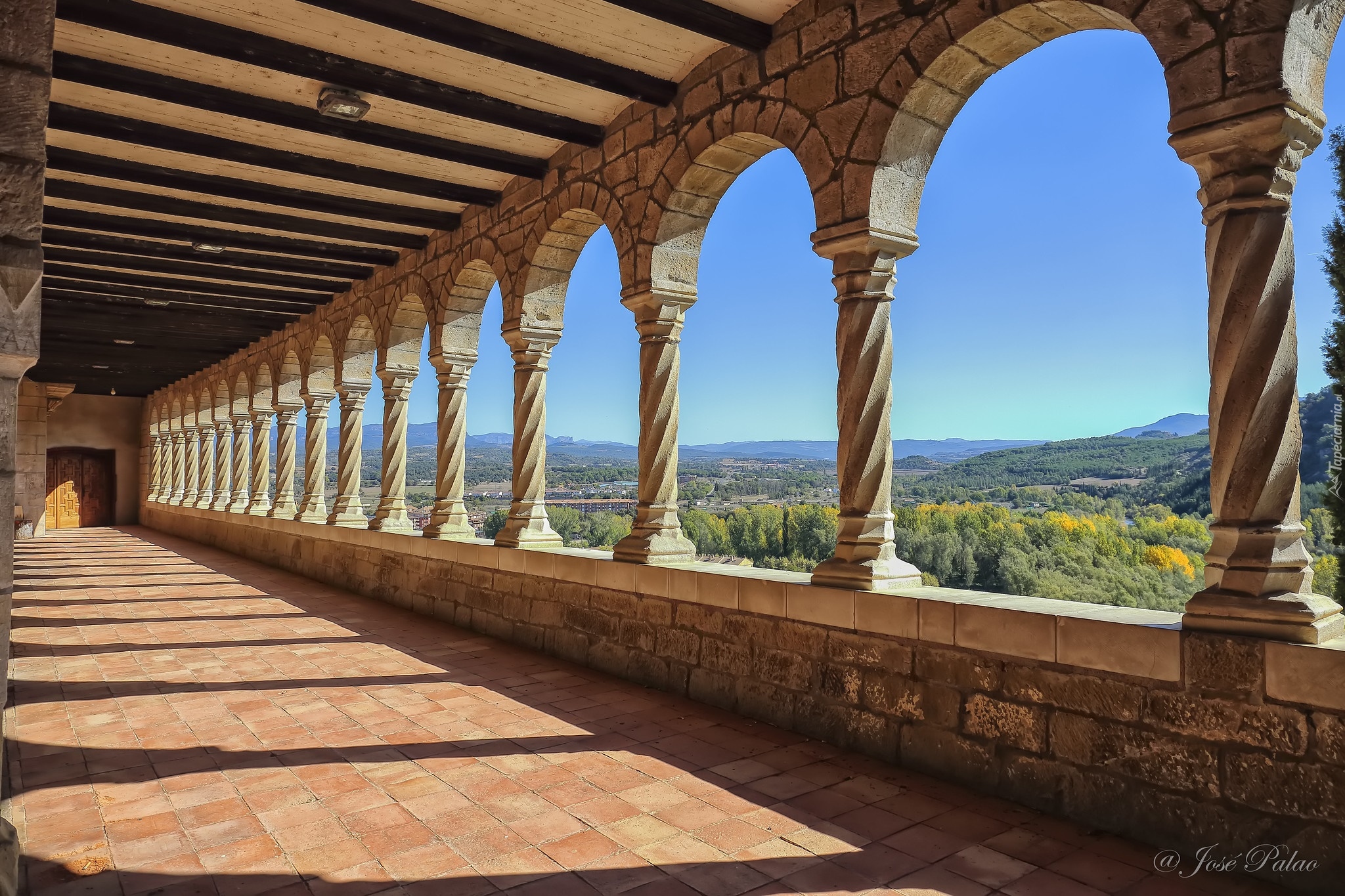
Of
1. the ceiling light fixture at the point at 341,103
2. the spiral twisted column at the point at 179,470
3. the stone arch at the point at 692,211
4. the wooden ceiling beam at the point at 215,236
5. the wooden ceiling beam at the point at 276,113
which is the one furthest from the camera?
the spiral twisted column at the point at 179,470

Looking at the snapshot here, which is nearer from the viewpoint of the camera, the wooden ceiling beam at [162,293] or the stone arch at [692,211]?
the stone arch at [692,211]

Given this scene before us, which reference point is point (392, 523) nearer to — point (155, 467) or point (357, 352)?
Answer: point (357, 352)

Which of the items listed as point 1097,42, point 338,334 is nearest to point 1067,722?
point 1097,42

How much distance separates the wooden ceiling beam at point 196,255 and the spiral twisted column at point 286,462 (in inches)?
131

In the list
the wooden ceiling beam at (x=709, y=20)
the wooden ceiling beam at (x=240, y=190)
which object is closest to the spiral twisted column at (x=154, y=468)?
the wooden ceiling beam at (x=240, y=190)

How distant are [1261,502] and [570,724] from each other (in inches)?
101

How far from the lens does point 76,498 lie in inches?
726

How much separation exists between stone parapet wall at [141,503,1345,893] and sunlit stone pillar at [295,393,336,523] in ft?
20.2

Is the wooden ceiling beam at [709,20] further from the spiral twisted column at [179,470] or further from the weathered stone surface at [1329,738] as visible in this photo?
the spiral twisted column at [179,470]

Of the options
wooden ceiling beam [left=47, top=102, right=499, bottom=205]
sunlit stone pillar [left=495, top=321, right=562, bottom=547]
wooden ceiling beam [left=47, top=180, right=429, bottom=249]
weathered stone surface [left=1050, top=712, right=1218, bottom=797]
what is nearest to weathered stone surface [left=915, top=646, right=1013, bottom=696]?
weathered stone surface [left=1050, top=712, right=1218, bottom=797]

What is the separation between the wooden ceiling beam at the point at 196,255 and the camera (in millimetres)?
6672

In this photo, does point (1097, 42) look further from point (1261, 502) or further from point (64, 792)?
point (64, 792)

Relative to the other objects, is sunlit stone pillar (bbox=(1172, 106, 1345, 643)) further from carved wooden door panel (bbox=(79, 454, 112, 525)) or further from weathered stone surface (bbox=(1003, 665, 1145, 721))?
carved wooden door panel (bbox=(79, 454, 112, 525))

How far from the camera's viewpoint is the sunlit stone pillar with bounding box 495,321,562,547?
18.1ft
